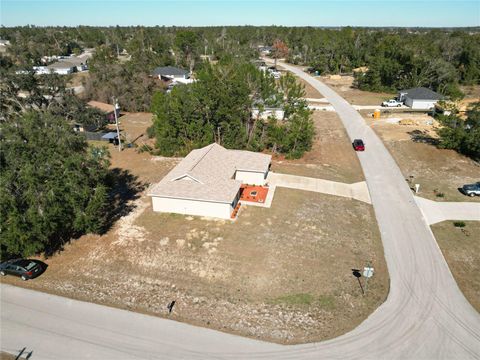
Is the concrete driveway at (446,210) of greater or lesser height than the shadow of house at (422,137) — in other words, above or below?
below

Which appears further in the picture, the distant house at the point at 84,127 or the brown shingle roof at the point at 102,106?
the brown shingle roof at the point at 102,106

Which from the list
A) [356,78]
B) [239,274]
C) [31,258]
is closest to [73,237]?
[31,258]

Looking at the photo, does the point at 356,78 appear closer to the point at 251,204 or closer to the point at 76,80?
the point at 251,204

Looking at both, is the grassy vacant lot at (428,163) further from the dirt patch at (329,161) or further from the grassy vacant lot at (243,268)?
the grassy vacant lot at (243,268)

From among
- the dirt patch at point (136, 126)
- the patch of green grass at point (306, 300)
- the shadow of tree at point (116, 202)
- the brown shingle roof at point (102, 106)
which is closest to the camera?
the patch of green grass at point (306, 300)

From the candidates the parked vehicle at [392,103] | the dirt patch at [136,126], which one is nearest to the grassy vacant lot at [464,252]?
the dirt patch at [136,126]

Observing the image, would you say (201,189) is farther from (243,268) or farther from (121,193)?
(121,193)
